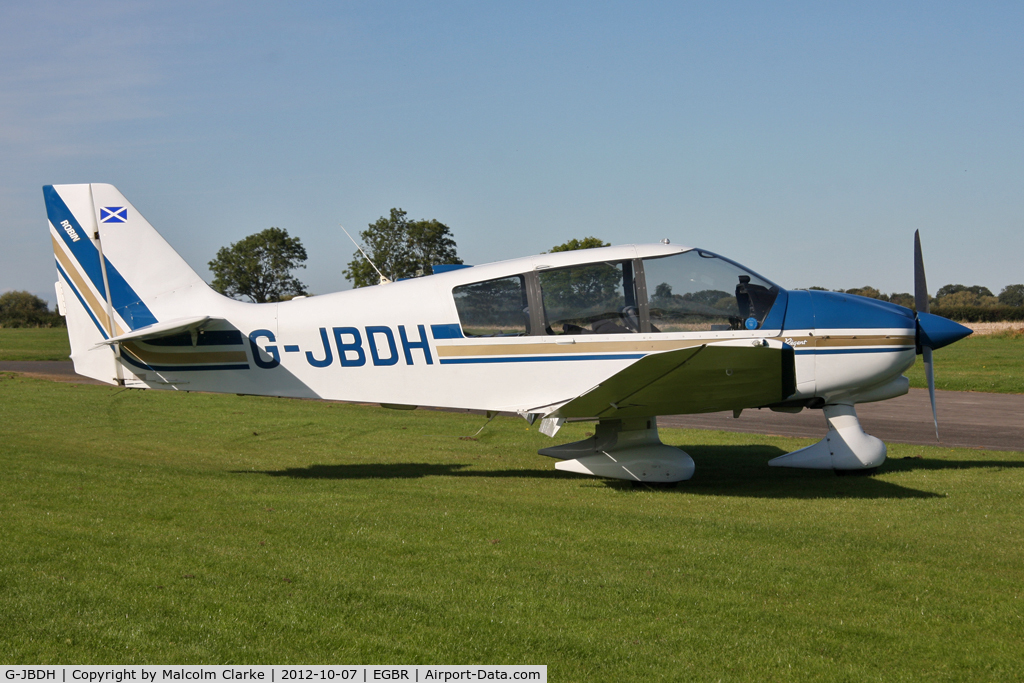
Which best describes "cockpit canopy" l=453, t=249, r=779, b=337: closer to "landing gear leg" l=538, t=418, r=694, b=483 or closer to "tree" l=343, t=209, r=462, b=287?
"landing gear leg" l=538, t=418, r=694, b=483

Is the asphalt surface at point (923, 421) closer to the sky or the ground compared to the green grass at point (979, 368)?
closer to the sky

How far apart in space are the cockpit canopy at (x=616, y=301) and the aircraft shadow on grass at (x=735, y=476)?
6.15 feet

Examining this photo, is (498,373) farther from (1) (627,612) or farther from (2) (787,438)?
(2) (787,438)

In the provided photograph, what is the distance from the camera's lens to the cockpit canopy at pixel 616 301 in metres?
8.27

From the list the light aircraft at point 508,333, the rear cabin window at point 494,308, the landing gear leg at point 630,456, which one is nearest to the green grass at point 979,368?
the light aircraft at point 508,333

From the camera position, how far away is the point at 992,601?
4.61 metres

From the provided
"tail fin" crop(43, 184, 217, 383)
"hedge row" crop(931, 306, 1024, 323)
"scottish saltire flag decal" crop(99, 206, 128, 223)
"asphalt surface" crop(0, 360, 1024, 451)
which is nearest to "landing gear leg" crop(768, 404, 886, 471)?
"asphalt surface" crop(0, 360, 1024, 451)

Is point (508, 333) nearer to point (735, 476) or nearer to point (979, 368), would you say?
point (735, 476)

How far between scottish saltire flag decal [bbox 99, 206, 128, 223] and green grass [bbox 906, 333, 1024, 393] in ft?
63.6

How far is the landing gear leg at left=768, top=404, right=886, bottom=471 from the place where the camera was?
8734 mm

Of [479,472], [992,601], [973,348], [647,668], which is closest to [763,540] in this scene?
[992,601]

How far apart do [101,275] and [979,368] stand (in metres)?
25.6

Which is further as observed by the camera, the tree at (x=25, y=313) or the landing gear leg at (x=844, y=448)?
the tree at (x=25, y=313)

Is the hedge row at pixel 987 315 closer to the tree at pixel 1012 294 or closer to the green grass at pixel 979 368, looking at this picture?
the green grass at pixel 979 368
